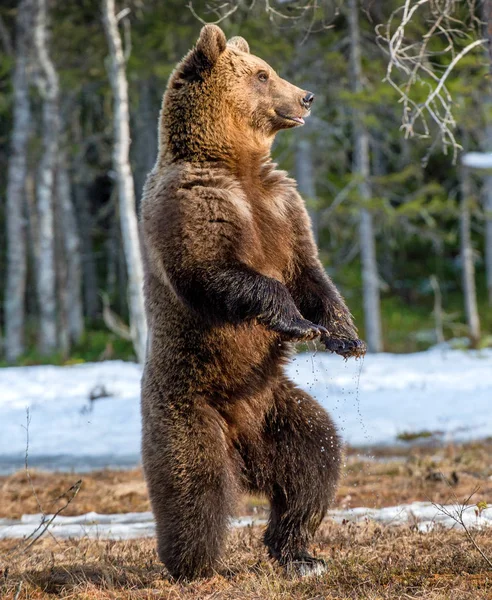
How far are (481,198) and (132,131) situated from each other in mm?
9900

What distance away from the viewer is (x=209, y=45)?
4.62 metres

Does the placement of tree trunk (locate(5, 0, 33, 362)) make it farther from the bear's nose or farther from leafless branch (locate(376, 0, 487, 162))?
the bear's nose

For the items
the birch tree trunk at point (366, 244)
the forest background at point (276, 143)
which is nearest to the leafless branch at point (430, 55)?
the forest background at point (276, 143)

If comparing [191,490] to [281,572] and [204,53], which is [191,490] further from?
[204,53]

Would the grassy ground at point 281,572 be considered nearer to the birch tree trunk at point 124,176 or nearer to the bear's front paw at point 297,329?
the bear's front paw at point 297,329

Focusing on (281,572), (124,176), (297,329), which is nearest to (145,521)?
(281,572)

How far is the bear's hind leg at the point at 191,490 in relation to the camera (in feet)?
13.4

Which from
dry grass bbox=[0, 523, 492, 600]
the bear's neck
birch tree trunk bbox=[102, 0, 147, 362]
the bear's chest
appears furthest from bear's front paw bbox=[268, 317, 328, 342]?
birch tree trunk bbox=[102, 0, 147, 362]

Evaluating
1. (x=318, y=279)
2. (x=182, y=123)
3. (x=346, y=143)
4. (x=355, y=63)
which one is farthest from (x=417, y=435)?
(x=346, y=143)

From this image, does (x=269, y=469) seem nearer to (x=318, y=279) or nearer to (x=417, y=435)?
(x=318, y=279)

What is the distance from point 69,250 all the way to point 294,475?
17.3 metres

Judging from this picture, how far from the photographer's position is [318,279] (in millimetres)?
4617

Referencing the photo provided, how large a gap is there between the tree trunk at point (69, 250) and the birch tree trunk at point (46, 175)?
1.10 m

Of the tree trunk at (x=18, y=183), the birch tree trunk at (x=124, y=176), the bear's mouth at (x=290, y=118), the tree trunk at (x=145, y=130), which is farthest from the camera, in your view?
the tree trunk at (x=145, y=130)
